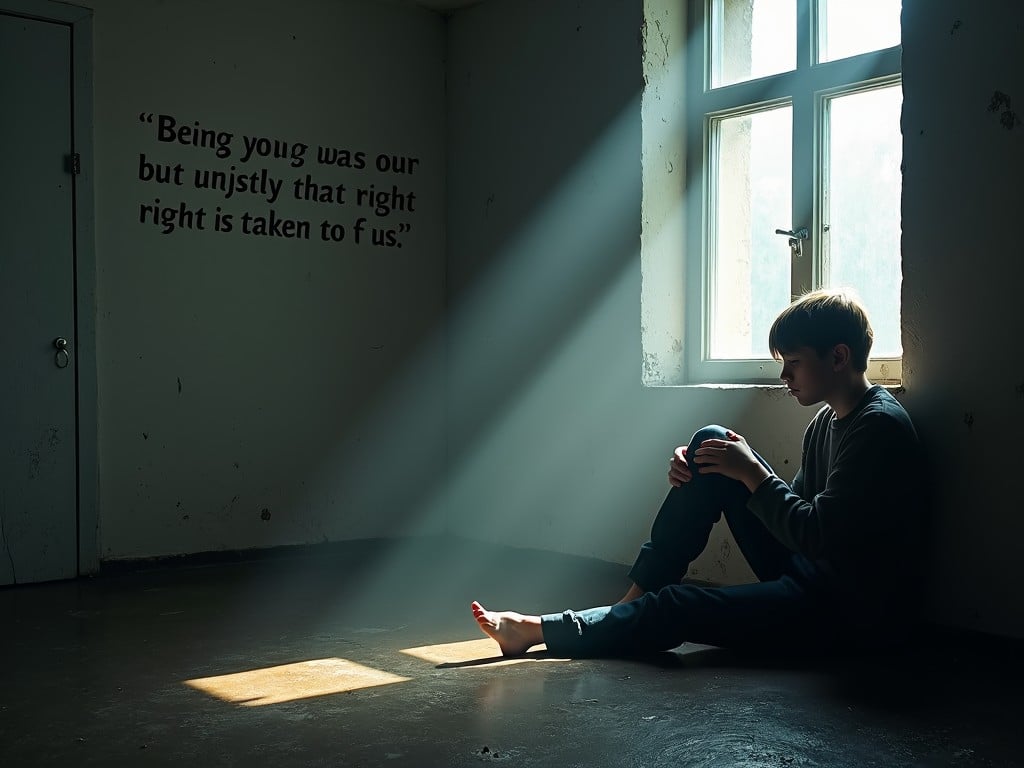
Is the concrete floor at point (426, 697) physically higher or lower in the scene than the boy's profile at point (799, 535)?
lower

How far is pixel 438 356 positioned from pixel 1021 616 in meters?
2.81

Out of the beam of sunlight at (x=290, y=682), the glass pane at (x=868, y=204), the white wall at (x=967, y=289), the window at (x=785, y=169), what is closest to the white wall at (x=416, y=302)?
the window at (x=785, y=169)

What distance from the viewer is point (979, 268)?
2.71 m

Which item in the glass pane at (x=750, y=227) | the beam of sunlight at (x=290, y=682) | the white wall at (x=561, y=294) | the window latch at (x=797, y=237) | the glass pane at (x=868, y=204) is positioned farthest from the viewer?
the white wall at (x=561, y=294)

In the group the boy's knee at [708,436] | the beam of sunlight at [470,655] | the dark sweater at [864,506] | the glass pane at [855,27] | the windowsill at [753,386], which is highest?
the glass pane at [855,27]

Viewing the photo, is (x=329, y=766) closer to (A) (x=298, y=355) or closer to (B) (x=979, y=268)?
(B) (x=979, y=268)

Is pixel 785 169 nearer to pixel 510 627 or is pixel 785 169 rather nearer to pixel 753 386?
pixel 753 386

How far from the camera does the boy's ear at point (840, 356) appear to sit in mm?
2562

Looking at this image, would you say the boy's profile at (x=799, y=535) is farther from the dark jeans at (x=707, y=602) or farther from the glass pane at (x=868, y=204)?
the glass pane at (x=868, y=204)

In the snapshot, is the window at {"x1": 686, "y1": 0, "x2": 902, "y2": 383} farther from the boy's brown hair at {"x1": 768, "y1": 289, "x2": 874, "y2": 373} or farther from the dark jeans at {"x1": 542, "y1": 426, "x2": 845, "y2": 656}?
the dark jeans at {"x1": 542, "y1": 426, "x2": 845, "y2": 656}

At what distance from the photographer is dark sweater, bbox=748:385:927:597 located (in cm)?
237

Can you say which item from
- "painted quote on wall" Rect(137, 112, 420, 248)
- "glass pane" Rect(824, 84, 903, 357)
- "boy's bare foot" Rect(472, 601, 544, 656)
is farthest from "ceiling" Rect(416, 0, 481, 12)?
"boy's bare foot" Rect(472, 601, 544, 656)

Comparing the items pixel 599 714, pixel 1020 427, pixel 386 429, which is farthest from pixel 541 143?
pixel 599 714

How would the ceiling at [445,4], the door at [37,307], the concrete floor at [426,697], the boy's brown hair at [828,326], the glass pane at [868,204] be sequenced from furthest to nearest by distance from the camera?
the ceiling at [445,4] → the door at [37,307] → the glass pane at [868,204] → the boy's brown hair at [828,326] → the concrete floor at [426,697]
